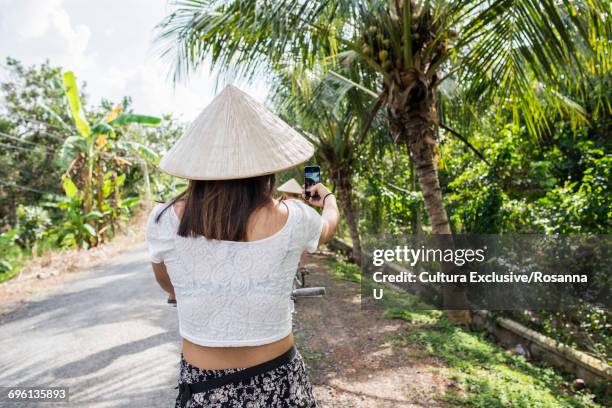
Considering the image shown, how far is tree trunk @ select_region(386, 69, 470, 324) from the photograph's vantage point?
16.2 feet

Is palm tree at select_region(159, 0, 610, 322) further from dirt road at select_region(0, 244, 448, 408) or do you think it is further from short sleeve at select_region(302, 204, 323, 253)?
short sleeve at select_region(302, 204, 323, 253)

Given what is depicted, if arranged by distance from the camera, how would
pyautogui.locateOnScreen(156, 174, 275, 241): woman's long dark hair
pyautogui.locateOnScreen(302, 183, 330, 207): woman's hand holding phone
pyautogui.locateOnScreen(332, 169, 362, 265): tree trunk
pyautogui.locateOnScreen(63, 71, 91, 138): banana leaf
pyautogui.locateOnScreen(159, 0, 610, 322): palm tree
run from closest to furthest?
pyautogui.locateOnScreen(156, 174, 275, 241): woman's long dark hair, pyautogui.locateOnScreen(302, 183, 330, 207): woman's hand holding phone, pyautogui.locateOnScreen(159, 0, 610, 322): palm tree, pyautogui.locateOnScreen(332, 169, 362, 265): tree trunk, pyautogui.locateOnScreen(63, 71, 91, 138): banana leaf

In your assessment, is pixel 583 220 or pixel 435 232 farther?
pixel 435 232

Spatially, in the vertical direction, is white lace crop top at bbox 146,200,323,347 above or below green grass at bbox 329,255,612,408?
above

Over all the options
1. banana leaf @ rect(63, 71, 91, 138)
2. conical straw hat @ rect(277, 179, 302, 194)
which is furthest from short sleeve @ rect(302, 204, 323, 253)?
banana leaf @ rect(63, 71, 91, 138)

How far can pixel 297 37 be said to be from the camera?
4457 millimetres

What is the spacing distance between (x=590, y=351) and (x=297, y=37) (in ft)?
14.1

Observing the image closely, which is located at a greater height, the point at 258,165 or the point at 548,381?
the point at 258,165

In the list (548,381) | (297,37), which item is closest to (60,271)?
(297,37)

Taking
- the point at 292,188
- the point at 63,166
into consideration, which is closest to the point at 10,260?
the point at 63,166

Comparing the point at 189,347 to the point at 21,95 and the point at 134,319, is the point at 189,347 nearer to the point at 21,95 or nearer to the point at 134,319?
the point at 134,319

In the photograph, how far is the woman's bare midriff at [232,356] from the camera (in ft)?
4.84

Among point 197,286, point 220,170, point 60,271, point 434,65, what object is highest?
point 434,65

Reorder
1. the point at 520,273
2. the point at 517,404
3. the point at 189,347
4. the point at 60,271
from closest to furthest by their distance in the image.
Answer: the point at 189,347
the point at 517,404
the point at 520,273
the point at 60,271
